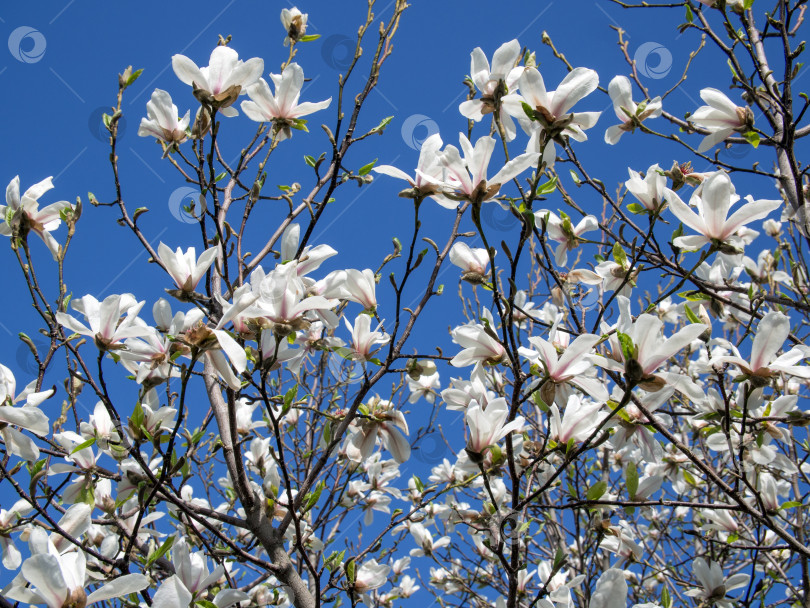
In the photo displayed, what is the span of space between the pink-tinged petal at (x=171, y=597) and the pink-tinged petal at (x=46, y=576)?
150mm

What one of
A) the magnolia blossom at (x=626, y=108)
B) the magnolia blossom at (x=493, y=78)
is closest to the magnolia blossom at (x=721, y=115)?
the magnolia blossom at (x=626, y=108)

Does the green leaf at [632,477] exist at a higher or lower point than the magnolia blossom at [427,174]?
lower

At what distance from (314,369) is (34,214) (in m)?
2.09

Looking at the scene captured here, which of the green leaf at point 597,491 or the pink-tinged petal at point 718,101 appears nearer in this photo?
the green leaf at point 597,491

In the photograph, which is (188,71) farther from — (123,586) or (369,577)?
(369,577)

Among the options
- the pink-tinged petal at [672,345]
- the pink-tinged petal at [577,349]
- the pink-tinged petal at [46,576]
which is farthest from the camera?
the pink-tinged petal at [577,349]

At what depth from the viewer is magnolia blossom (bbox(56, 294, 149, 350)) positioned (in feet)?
3.72

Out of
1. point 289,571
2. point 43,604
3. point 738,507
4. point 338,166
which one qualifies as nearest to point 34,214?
point 338,166

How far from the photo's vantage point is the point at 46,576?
83 centimetres

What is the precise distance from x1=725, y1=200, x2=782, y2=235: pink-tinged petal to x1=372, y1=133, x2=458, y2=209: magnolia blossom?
0.65m

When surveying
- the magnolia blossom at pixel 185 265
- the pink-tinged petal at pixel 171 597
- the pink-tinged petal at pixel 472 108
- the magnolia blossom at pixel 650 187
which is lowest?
the pink-tinged petal at pixel 171 597

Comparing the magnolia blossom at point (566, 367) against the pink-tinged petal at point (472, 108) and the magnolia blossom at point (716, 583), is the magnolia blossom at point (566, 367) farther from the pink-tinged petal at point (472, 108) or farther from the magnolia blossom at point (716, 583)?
the magnolia blossom at point (716, 583)

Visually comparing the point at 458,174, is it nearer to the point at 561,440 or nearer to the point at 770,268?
the point at 561,440

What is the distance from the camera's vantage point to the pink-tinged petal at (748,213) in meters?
1.28
